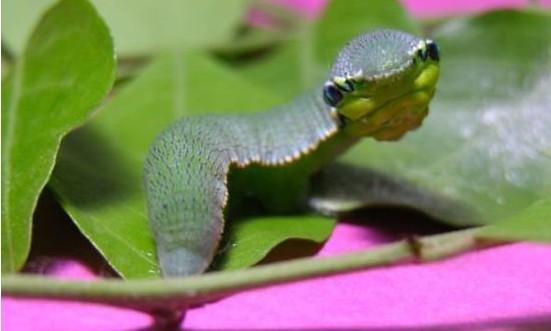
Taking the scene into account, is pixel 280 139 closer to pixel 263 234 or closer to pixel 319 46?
pixel 263 234

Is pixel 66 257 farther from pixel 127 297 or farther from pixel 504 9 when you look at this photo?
pixel 504 9

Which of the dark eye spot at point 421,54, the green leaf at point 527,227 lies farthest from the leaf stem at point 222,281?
the dark eye spot at point 421,54

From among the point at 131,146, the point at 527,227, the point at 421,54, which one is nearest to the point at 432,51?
the point at 421,54

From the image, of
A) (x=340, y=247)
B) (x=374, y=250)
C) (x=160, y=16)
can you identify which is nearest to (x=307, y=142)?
(x=340, y=247)

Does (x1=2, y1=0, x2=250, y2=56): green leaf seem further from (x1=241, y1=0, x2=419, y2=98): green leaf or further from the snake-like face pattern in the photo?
the snake-like face pattern

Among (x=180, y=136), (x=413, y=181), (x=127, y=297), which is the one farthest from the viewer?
(x=413, y=181)
